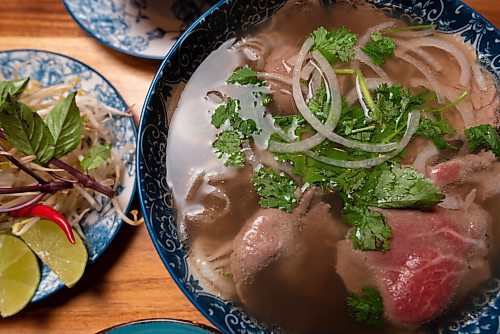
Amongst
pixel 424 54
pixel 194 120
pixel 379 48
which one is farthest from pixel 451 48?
pixel 194 120

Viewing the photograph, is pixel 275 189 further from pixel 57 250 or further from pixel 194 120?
pixel 57 250

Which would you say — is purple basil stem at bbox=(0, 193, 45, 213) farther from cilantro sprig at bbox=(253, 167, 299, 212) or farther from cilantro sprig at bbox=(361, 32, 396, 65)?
cilantro sprig at bbox=(361, 32, 396, 65)

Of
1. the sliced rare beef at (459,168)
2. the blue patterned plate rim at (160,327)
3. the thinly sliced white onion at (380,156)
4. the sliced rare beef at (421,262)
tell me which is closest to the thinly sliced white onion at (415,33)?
the thinly sliced white onion at (380,156)

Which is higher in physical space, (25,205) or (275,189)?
(275,189)

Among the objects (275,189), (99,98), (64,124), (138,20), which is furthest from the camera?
(138,20)

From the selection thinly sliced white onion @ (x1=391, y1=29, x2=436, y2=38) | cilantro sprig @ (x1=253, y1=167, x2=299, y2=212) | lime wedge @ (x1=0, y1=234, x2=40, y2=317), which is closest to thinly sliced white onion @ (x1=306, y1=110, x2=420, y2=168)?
cilantro sprig @ (x1=253, y1=167, x2=299, y2=212)

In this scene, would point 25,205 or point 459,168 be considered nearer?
point 459,168

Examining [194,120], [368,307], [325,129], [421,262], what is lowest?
[368,307]
